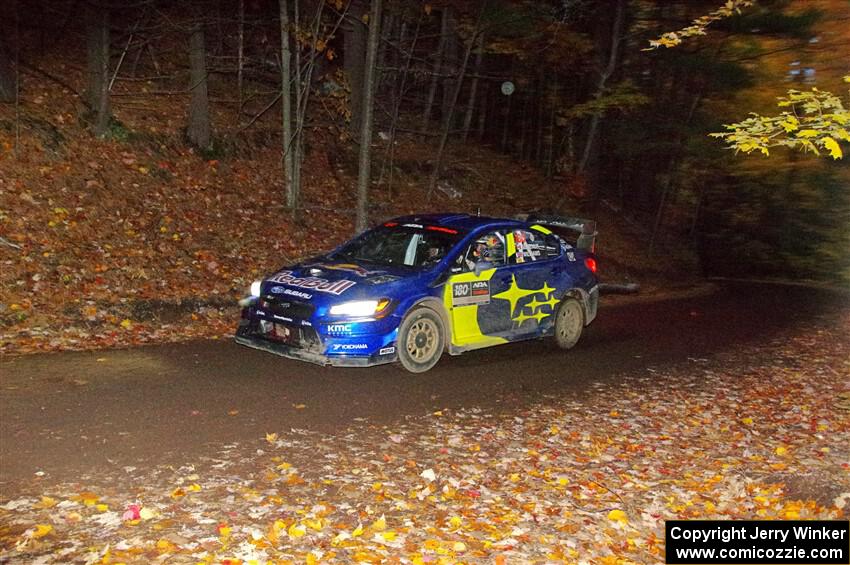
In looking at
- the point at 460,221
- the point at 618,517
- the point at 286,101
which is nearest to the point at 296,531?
the point at 618,517

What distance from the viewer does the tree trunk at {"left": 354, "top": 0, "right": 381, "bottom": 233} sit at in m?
12.9

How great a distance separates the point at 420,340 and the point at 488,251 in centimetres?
156

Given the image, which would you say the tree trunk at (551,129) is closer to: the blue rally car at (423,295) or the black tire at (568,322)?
the black tire at (568,322)

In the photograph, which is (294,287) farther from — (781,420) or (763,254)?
(763,254)

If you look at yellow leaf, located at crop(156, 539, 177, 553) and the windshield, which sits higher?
the windshield

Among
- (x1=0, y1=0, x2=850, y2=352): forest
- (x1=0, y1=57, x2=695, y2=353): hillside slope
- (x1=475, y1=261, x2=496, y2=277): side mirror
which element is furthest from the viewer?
(x1=0, y1=0, x2=850, y2=352): forest

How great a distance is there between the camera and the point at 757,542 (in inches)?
207

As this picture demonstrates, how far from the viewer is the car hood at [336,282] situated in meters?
8.35

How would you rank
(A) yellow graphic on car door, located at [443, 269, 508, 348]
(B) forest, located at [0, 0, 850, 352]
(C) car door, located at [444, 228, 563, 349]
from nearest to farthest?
(A) yellow graphic on car door, located at [443, 269, 508, 348] → (C) car door, located at [444, 228, 563, 349] → (B) forest, located at [0, 0, 850, 352]

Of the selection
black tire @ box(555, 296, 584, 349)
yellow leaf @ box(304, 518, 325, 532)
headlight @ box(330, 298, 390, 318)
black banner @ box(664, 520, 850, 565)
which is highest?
headlight @ box(330, 298, 390, 318)

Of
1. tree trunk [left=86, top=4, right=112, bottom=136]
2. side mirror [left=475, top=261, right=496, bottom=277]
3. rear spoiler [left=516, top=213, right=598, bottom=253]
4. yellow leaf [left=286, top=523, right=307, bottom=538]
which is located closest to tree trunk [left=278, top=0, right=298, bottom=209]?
tree trunk [left=86, top=4, right=112, bottom=136]

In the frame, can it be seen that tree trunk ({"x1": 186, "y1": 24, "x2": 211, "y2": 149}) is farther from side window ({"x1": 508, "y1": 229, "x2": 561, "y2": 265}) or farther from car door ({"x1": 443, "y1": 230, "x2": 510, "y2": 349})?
car door ({"x1": 443, "y1": 230, "x2": 510, "y2": 349})

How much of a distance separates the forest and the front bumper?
247 centimetres

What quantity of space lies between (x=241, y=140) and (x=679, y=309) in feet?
33.3
